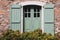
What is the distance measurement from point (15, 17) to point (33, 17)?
838mm

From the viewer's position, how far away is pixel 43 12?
8.98 metres

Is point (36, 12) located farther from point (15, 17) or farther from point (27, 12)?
point (15, 17)

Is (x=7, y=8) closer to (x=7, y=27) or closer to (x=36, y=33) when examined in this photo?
(x=7, y=27)

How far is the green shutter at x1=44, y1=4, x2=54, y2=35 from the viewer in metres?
8.88

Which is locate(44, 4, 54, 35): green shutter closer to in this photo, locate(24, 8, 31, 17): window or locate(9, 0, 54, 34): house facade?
locate(9, 0, 54, 34): house facade

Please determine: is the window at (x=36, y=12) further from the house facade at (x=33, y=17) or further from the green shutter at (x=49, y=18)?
the green shutter at (x=49, y=18)

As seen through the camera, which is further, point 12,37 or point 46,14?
point 46,14

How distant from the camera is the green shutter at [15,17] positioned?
888cm

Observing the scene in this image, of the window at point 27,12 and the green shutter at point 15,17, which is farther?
the window at point 27,12

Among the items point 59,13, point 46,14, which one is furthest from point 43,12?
point 59,13

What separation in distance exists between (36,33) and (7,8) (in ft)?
11.2

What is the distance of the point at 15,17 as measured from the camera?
29.2ft

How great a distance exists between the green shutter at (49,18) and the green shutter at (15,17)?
45.8 inches

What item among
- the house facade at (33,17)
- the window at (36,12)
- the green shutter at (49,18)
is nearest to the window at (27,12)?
the house facade at (33,17)
